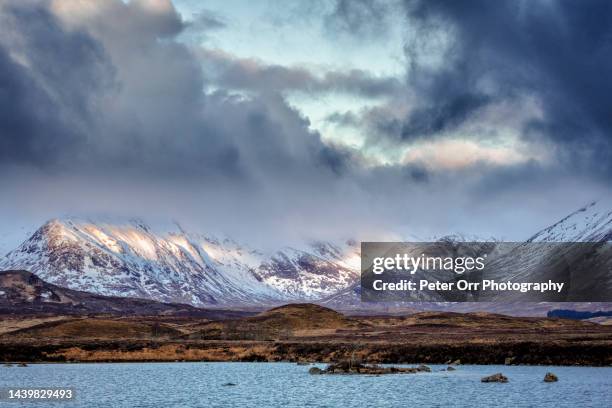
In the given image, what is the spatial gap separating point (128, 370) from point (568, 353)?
260 feet

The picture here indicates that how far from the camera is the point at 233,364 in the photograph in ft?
569

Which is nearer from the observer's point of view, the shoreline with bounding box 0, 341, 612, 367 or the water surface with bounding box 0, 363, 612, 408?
the water surface with bounding box 0, 363, 612, 408

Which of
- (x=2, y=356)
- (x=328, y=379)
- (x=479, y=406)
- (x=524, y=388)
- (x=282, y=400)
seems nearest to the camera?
(x=479, y=406)

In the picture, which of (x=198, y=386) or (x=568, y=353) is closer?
(x=198, y=386)

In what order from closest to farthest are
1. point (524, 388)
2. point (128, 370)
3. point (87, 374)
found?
point (524, 388), point (87, 374), point (128, 370)

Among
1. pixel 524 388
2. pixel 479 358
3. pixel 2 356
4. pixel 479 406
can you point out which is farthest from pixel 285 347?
pixel 479 406

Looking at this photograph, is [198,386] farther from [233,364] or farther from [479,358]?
[479,358]

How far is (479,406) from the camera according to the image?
Result: 96.7 metres

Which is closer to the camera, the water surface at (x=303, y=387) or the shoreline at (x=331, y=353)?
the water surface at (x=303, y=387)

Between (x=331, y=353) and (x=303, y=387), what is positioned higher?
(x=331, y=353)

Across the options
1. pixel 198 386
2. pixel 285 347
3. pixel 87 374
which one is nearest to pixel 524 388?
pixel 198 386

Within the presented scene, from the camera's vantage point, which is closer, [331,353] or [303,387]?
[303,387]

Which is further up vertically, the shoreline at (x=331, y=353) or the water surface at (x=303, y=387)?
the shoreline at (x=331, y=353)

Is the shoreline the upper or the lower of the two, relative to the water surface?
upper
